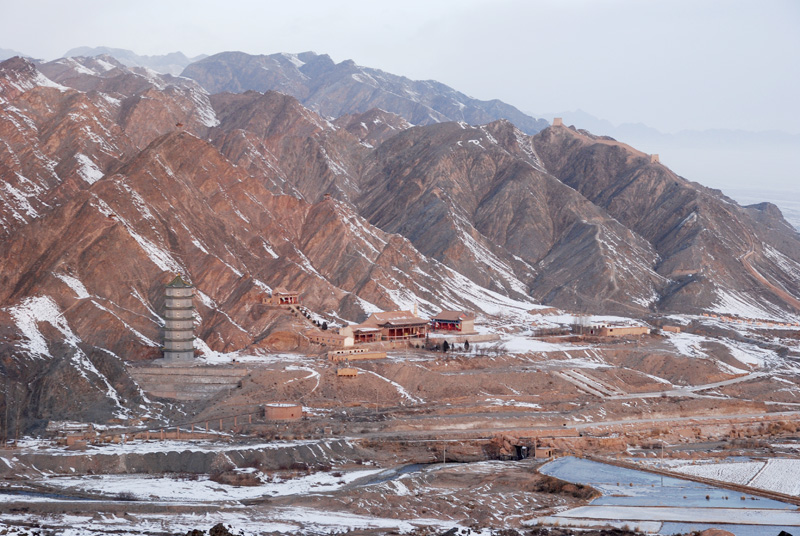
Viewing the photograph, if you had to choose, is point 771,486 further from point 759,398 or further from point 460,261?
point 460,261

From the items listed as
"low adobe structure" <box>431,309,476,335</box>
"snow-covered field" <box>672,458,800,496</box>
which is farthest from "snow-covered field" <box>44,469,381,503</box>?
"low adobe structure" <box>431,309,476,335</box>

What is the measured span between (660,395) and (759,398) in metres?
10.0

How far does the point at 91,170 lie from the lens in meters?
147

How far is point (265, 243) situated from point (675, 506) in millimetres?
83800

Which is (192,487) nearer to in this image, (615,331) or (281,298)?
(281,298)

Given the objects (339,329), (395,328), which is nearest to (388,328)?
(395,328)

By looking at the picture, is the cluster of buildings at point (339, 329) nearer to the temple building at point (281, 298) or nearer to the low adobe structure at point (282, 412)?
the temple building at point (281, 298)

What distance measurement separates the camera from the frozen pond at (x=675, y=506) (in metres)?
63.9

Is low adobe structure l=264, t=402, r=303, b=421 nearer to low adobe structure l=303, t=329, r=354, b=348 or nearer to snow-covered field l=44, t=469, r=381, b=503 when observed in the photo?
snow-covered field l=44, t=469, r=381, b=503

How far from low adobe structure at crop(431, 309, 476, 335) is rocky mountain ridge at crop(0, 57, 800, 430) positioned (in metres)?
8.23

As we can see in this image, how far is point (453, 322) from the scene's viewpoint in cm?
12862

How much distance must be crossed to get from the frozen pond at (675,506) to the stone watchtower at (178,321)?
40.7m

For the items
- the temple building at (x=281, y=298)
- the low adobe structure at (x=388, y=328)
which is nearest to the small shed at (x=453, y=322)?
the low adobe structure at (x=388, y=328)

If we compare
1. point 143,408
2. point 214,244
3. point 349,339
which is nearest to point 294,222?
point 214,244
